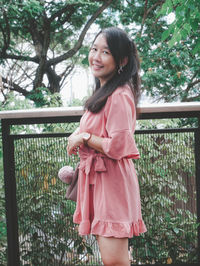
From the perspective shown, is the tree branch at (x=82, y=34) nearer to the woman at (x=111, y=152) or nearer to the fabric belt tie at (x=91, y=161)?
the woman at (x=111, y=152)

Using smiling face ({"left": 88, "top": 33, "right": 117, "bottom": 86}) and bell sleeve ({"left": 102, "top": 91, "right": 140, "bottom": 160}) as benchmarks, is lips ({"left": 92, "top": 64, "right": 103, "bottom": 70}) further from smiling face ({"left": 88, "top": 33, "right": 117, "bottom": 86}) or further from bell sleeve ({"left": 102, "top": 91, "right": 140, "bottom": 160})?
bell sleeve ({"left": 102, "top": 91, "right": 140, "bottom": 160})

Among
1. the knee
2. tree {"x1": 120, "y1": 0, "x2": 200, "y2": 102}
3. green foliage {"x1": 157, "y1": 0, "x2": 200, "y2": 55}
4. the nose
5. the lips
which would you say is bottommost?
the knee

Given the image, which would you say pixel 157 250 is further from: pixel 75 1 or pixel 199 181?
pixel 75 1

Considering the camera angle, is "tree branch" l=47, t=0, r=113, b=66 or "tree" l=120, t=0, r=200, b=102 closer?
"tree" l=120, t=0, r=200, b=102

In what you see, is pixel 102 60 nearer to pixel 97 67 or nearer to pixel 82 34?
pixel 97 67

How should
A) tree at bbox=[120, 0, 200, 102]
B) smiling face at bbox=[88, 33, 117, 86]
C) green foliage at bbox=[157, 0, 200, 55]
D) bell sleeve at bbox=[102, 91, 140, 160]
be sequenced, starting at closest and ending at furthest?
bell sleeve at bbox=[102, 91, 140, 160] < smiling face at bbox=[88, 33, 117, 86] < green foliage at bbox=[157, 0, 200, 55] < tree at bbox=[120, 0, 200, 102]

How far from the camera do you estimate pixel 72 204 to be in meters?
1.87

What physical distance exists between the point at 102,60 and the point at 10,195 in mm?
1015

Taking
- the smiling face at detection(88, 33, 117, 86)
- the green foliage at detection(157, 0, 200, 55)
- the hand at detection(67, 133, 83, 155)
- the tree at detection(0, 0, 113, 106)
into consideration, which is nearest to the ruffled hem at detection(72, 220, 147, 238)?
the hand at detection(67, 133, 83, 155)

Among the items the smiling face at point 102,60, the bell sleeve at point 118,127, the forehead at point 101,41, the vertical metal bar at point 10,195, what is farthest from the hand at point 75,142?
the vertical metal bar at point 10,195

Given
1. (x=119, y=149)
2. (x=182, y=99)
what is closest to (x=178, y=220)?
(x=119, y=149)

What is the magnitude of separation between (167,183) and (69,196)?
0.70 metres

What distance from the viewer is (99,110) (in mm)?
1197

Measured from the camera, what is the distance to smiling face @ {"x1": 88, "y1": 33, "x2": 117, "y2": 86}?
1232 mm
